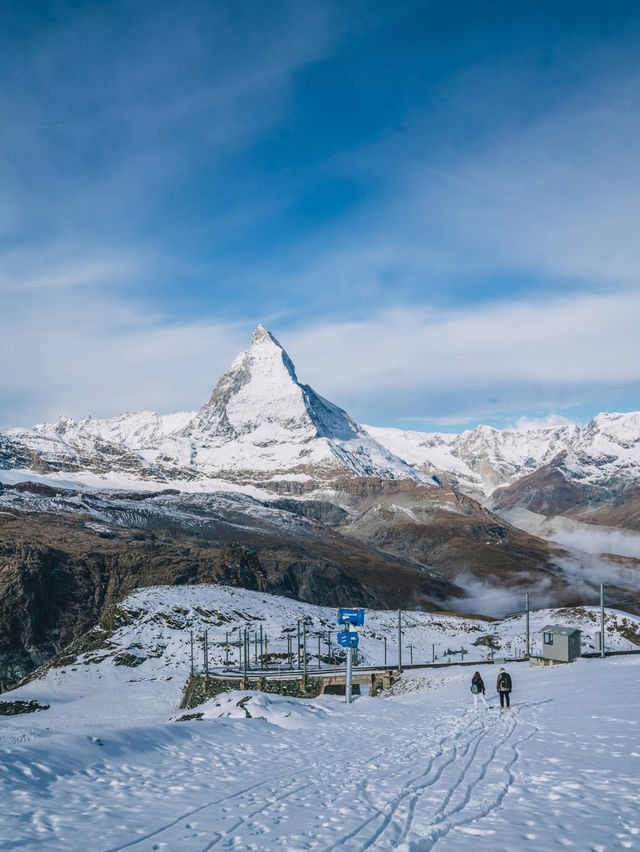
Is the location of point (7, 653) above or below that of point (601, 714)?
below

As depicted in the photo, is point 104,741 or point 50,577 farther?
point 50,577

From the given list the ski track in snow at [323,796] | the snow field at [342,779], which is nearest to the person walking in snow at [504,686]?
the snow field at [342,779]

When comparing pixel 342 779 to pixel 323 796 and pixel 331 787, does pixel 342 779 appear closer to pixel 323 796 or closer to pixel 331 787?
pixel 331 787

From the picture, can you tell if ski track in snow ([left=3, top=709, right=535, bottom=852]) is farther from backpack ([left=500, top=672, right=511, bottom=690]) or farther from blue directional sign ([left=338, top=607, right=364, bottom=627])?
blue directional sign ([left=338, top=607, right=364, bottom=627])

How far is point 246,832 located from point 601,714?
60.4 ft

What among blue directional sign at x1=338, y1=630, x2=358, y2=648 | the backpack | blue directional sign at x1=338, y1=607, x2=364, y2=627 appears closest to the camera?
the backpack

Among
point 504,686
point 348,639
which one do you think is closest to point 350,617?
point 348,639

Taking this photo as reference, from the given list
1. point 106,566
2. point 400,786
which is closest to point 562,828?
point 400,786

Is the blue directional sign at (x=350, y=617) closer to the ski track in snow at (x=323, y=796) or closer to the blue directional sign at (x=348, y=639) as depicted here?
the blue directional sign at (x=348, y=639)

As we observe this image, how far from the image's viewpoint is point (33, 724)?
60312mm

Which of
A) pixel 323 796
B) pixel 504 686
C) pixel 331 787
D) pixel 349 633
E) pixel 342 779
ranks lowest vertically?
pixel 504 686

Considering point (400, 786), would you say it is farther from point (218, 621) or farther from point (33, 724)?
point (218, 621)

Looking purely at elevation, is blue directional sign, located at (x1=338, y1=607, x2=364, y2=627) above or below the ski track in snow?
below

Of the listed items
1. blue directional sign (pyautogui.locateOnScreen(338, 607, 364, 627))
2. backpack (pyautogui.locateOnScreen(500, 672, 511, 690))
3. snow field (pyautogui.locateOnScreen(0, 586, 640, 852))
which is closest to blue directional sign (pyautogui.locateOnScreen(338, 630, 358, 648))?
blue directional sign (pyautogui.locateOnScreen(338, 607, 364, 627))
